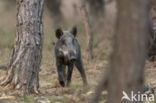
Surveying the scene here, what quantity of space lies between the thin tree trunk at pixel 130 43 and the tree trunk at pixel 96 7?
19.9 m

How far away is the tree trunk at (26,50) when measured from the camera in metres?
7.48

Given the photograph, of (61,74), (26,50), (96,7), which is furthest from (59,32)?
(96,7)

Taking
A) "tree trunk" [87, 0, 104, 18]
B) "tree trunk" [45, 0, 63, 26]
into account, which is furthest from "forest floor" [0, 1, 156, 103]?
"tree trunk" [45, 0, 63, 26]

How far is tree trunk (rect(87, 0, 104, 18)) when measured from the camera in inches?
937

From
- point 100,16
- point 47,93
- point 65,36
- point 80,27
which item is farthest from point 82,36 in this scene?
point 47,93

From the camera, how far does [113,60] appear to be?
12.1ft

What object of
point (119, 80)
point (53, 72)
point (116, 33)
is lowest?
point (53, 72)

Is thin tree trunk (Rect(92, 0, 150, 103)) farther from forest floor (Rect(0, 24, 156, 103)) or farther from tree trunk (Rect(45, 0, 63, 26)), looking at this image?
tree trunk (Rect(45, 0, 63, 26))

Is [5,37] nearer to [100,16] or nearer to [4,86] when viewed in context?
[100,16]

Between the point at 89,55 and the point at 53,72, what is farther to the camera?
the point at 89,55

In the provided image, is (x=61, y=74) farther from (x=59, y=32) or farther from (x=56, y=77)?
(x=56, y=77)

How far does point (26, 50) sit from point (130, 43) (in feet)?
13.7

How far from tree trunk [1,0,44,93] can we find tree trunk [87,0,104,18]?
52.3 ft

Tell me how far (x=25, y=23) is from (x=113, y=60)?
4159mm
